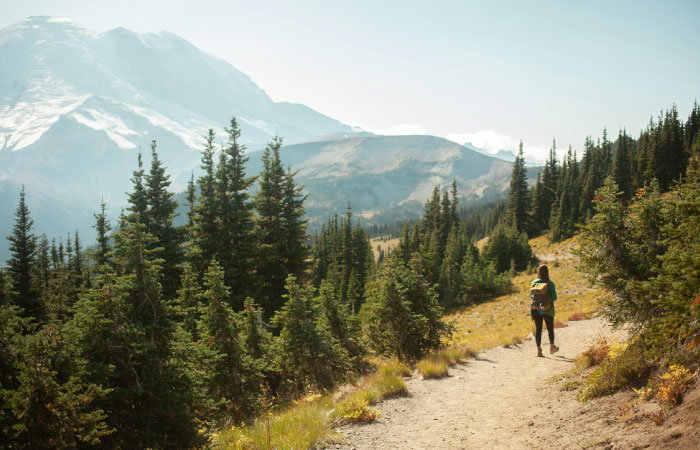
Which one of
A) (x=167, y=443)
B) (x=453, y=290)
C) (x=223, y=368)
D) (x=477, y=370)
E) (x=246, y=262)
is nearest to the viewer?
(x=167, y=443)

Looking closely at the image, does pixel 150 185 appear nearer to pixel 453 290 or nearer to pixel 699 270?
pixel 699 270

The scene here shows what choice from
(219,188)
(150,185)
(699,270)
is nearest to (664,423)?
(699,270)

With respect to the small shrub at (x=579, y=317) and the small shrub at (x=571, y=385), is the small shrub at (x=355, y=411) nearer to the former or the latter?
the small shrub at (x=571, y=385)

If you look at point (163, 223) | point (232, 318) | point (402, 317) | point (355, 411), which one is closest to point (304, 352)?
point (232, 318)

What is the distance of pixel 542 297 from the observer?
34.8ft

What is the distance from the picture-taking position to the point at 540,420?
6012 millimetres

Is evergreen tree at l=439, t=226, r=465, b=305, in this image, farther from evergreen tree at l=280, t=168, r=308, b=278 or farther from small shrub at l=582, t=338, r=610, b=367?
small shrub at l=582, t=338, r=610, b=367

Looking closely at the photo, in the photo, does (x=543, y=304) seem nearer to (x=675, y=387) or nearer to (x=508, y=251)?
(x=675, y=387)

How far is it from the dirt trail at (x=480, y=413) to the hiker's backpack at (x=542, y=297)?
1.51m

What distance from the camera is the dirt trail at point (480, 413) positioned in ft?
18.5

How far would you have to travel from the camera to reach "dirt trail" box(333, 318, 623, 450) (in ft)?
18.5

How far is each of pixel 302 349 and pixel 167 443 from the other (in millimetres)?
5494

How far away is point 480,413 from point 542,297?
5.21 m

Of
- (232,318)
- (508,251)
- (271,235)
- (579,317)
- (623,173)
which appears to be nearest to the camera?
(232,318)
